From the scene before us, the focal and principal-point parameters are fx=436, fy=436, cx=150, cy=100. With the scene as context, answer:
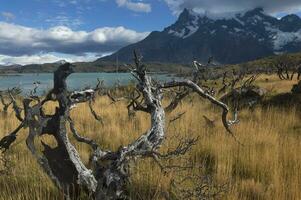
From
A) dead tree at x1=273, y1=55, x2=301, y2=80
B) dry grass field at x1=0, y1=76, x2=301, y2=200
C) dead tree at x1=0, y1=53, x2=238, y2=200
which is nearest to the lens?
dead tree at x1=0, y1=53, x2=238, y2=200

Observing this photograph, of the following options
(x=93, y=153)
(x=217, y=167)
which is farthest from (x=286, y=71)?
(x=93, y=153)

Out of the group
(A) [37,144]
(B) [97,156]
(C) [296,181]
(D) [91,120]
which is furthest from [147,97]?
(D) [91,120]

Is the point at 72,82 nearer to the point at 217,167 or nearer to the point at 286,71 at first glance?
the point at 286,71

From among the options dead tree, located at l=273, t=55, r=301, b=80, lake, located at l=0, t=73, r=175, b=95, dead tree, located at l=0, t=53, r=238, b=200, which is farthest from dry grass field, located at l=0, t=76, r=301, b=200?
dead tree, located at l=273, t=55, r=301, b=80

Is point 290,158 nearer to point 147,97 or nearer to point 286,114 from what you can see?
point 147,97

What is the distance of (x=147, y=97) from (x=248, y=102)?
9.98 metres

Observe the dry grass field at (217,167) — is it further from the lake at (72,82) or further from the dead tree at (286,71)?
the dead tree at (286,71)

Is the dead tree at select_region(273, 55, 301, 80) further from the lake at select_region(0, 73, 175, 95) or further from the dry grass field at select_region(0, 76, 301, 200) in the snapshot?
the dry grass field at select_region(0, 76, 301, 200)

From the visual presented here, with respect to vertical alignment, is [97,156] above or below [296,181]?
above

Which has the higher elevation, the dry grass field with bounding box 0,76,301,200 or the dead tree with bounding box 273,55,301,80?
the dead tree with bounding box 273,55,301,80

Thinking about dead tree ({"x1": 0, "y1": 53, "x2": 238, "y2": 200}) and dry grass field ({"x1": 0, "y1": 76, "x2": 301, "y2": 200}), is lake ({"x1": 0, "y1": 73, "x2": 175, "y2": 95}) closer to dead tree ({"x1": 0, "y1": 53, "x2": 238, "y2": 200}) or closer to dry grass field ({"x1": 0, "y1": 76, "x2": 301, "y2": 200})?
dry grass field ({"x1": 0, "y1": 76, "x2": 301, "y2": 200})

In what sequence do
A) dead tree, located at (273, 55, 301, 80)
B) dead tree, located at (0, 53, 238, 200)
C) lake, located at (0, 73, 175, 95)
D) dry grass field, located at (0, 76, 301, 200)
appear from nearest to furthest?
dead tree, located at (0, 53, 238, 200), dry grass field, located at (0, 76, 301, 200), lake, located at (0, 73, 175, 95), dead tree, located at (273, 55, 301, 80)

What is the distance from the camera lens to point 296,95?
1373 centimetres

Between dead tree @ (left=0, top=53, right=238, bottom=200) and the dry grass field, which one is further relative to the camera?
the dry grass field
